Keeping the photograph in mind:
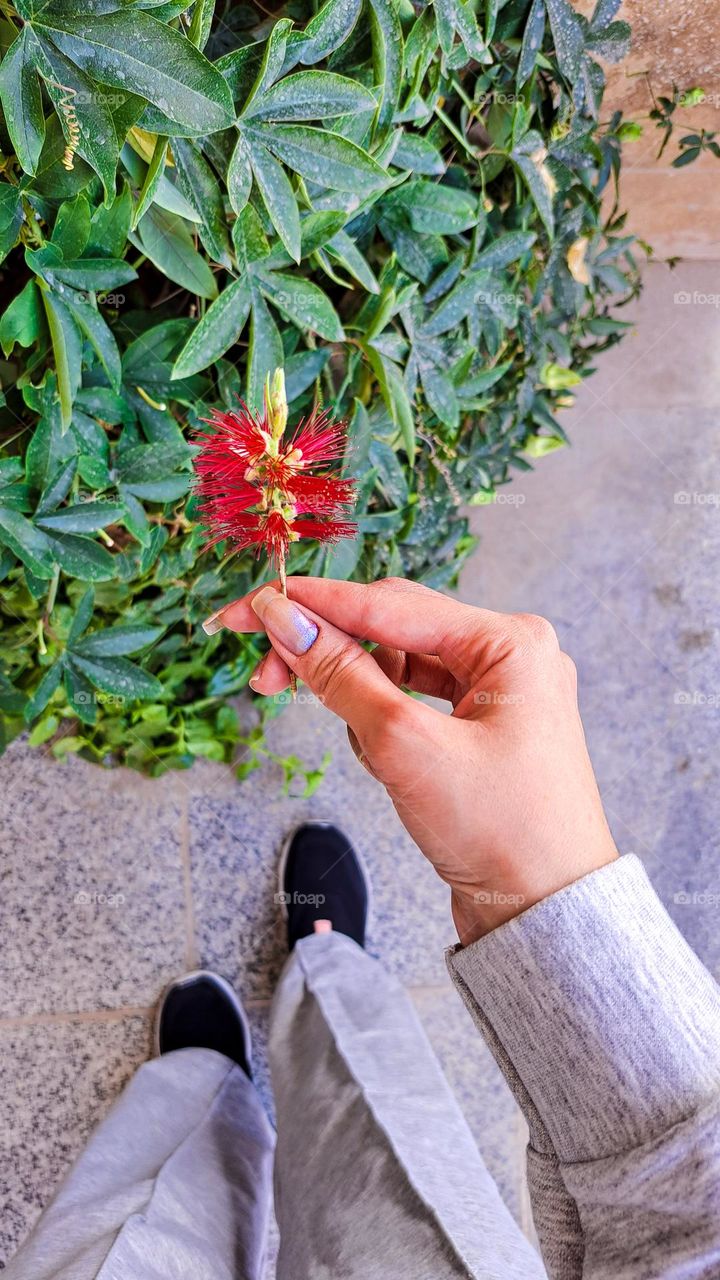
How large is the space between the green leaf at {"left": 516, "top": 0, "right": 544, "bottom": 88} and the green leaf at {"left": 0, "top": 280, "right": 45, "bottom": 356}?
51 centimetres

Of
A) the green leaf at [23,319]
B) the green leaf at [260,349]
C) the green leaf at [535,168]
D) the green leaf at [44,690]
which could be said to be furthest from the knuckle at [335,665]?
the green leaf at [535,168]

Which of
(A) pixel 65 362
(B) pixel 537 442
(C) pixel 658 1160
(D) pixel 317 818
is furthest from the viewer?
(D) pixel 317 818

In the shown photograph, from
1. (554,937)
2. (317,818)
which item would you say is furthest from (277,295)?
(317,818)

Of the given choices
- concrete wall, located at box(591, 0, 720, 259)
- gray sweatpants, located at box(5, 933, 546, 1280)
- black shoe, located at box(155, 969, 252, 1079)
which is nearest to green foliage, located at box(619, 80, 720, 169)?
concrete wall, located at box(591, 0, 720, 259)

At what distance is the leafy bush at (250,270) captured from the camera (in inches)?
20.6

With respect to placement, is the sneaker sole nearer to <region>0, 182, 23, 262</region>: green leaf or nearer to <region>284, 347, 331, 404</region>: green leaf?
<region>284, 347, 331, 404</region>: green leaf

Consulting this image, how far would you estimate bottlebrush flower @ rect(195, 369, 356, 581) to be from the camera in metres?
0.53

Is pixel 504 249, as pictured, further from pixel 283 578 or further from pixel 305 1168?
pixel 305 1168

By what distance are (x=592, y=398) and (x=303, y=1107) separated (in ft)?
4.17

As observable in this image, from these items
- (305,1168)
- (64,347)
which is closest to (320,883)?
(305,1168)

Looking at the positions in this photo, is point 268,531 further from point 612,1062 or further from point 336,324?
point 612,1062

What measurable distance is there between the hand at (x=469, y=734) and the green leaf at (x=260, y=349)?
0.61ft

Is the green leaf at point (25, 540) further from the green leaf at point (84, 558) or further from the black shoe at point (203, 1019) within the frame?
the black shoe at point (203, 1019)

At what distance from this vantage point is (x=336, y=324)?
70 centimetres
